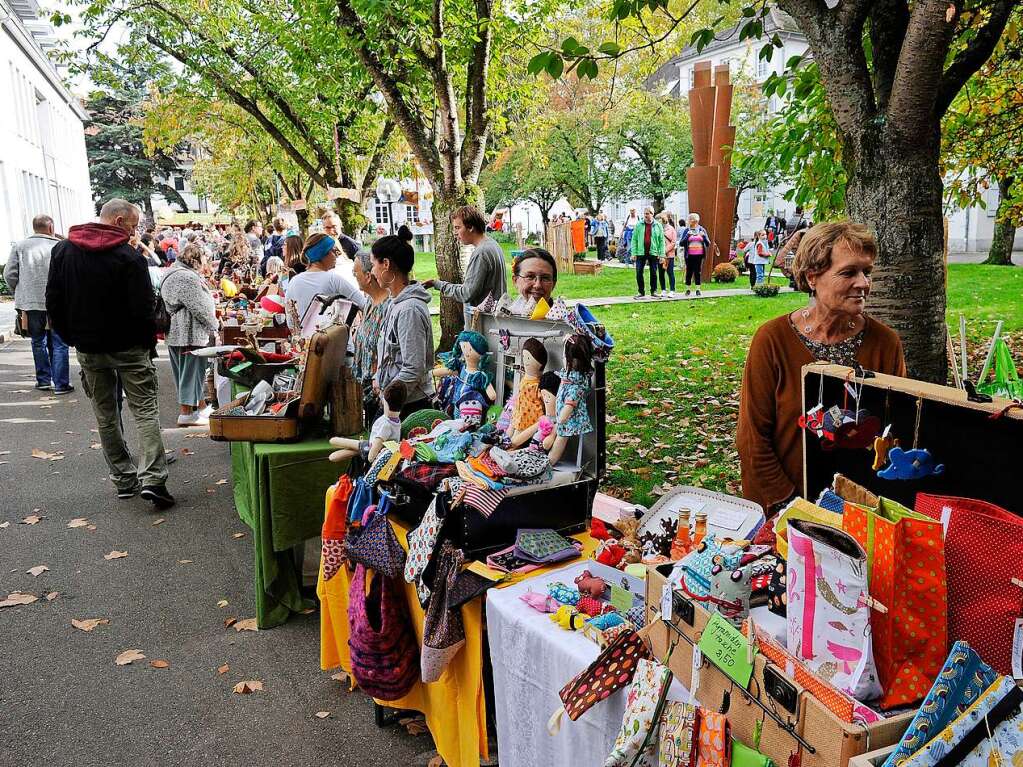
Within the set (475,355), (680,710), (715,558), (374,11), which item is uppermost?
(374,11)

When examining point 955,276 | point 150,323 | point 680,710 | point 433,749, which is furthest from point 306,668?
point 955,276

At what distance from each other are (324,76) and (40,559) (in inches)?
342

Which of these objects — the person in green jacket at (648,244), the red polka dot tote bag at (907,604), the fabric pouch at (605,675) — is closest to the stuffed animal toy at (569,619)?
the fabric pouch at (605,675)

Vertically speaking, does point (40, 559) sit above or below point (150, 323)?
below

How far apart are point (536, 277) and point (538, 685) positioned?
2.14m

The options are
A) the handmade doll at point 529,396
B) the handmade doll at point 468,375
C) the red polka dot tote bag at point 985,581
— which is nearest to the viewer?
the red polka dot tote bag at point 985,581

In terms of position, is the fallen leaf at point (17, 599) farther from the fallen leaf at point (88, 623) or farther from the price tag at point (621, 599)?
the price tag at point (621, 599)

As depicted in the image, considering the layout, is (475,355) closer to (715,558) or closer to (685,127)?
(715,558)

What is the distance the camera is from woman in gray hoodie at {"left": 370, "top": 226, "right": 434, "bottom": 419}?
162 inches

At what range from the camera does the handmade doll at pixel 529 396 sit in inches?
123

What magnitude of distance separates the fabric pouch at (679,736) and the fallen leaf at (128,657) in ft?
10.7

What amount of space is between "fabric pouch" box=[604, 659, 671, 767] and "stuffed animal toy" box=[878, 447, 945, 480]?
29.1 inches

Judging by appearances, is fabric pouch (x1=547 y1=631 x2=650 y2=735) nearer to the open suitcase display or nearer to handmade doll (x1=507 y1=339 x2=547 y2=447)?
the open suitcase display

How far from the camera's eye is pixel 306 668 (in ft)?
12.3
